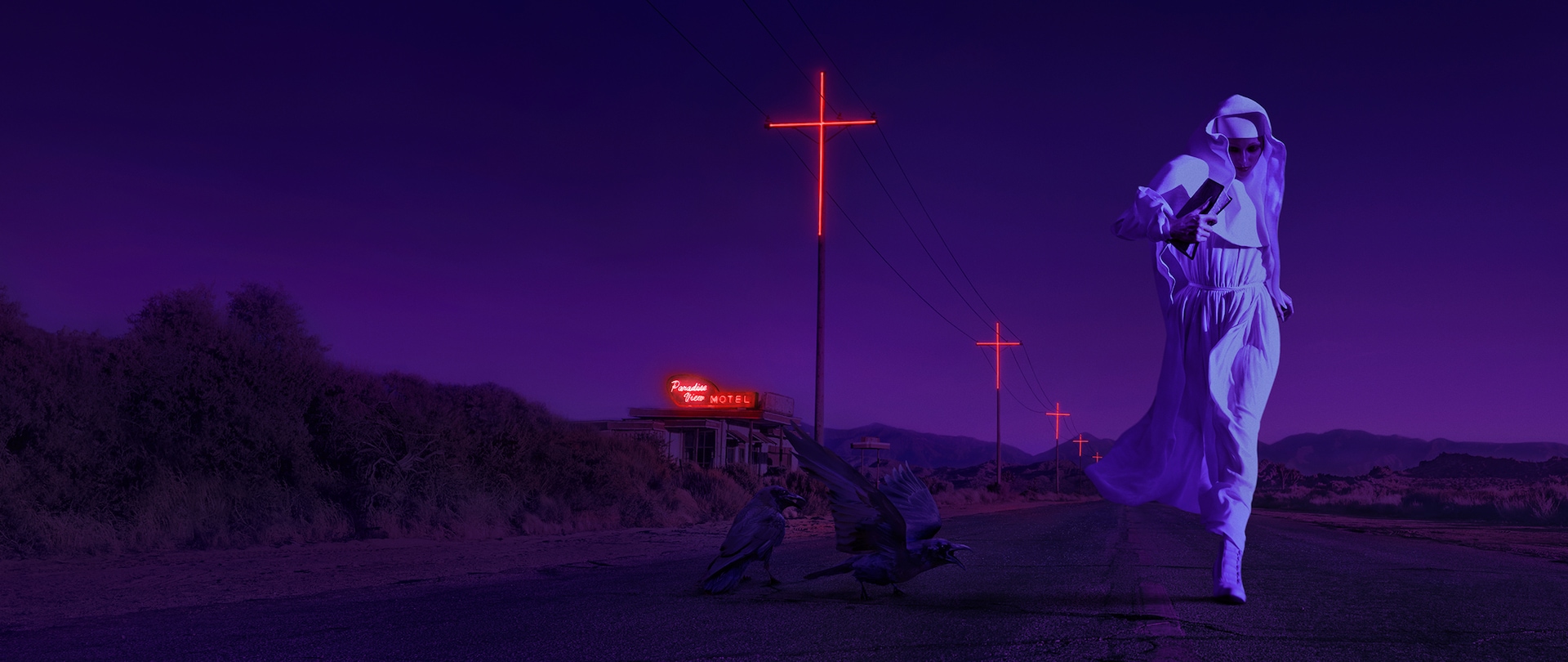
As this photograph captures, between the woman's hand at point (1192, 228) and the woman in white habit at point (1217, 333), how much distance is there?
133mm

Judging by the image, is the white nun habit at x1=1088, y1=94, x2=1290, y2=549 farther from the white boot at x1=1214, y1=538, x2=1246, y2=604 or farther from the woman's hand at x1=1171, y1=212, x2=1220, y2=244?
the woman's hand at x1=1171, y1=212, x2=1220, y2=244

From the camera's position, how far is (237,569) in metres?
7.61

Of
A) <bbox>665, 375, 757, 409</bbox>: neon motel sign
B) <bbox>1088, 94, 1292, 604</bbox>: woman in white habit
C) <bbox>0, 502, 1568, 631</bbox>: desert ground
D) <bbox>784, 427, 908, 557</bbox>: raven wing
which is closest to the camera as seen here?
<bbox>784, 427, 908, 557</bbox>: raven wing

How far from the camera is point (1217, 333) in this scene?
4324 mm

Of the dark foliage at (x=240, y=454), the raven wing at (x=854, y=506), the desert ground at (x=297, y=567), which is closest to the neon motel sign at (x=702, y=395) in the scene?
the dark foliage at (x=240, y=454)

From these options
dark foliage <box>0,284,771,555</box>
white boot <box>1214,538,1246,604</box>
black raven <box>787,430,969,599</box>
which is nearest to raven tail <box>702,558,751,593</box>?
black raven <box>787,430,969,599</box>

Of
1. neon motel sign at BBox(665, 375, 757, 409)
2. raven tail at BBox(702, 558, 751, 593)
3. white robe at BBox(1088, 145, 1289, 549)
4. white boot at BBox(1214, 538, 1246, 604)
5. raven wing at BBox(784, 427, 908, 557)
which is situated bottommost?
raven tail at BBox(702, 558, 751, 593)

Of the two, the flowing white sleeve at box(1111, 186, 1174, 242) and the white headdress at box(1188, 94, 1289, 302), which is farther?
the white headdress at box(1188, 94, 1289, 302)

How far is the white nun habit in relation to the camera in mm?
4113

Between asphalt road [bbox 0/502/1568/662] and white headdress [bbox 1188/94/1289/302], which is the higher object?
white headdress [bbox 1188/94/1289/302]

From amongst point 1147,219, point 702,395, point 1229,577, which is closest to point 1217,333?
point 1147,219

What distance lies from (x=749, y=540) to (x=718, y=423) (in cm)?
4123

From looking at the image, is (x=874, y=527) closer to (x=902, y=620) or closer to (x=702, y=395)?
(x=902, y=620)

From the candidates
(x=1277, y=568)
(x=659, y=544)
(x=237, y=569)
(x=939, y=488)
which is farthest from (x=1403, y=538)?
(x=939, y=488)
